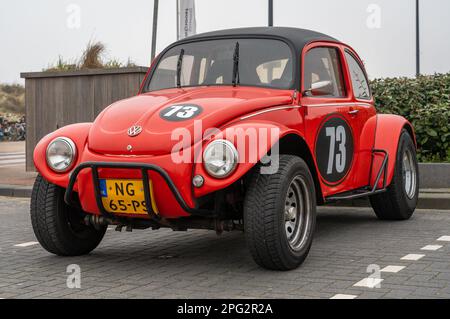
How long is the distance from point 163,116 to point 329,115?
1.77 metres

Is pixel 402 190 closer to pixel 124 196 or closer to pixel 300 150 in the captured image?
pixel 300 150

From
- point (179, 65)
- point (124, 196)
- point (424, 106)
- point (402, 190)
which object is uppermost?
point (179, 65)

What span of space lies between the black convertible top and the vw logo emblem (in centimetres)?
167

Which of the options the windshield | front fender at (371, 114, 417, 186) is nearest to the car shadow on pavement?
front fender at (371, 114, 417, 186)

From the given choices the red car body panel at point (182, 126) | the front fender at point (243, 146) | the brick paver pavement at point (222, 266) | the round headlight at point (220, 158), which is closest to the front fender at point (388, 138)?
the brick paver pavement at point (222, 266)

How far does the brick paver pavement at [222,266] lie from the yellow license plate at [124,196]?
49cm

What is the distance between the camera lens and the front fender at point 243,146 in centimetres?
536

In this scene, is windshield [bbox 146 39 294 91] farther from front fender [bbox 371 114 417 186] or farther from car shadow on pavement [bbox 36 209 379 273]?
front fender [bbox 371 114 417 186]

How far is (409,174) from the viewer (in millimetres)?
8758

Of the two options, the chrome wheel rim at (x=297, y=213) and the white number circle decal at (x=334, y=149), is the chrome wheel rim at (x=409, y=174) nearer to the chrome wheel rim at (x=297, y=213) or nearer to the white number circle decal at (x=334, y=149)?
the white number circle decal at (x=334, y=149)

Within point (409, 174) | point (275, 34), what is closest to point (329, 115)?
point (275, 34)

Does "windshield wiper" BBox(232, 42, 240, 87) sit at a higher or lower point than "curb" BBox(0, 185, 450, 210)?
higher

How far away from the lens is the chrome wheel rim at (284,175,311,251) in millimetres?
5820
